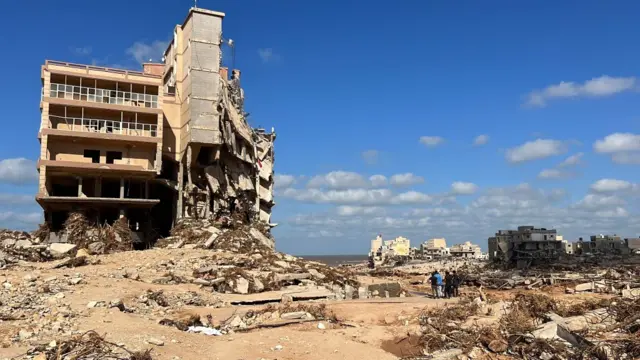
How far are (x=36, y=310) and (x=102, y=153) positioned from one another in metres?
25.7

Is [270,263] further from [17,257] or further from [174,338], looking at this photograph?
[174,338]

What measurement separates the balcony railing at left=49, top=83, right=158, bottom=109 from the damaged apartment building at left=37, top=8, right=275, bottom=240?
0.22 ft

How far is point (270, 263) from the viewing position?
28.3 meters

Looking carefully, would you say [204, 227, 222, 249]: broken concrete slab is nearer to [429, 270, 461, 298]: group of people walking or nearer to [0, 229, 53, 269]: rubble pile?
[0, 229, 53, 269]: rubble pile

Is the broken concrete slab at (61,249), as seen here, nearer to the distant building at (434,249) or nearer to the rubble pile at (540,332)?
the rubble pile at (540,332)

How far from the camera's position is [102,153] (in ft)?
126

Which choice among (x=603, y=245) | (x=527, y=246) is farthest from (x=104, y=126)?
(x=603, y=245)

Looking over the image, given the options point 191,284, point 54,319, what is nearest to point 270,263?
point 191,284

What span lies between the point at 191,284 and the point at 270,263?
6163 mm

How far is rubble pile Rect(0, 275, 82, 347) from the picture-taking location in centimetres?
1199

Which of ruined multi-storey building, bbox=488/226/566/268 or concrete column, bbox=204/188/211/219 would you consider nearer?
concrete column, bbox=204/188/211/219

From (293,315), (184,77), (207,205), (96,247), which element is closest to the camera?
(293,315)

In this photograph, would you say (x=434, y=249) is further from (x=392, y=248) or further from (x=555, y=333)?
(x=555, y=333)

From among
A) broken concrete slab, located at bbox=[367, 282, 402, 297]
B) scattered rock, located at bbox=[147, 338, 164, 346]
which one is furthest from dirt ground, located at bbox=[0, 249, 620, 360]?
broken concrete slab, located at bbox=[367, 282, 402, 297]
